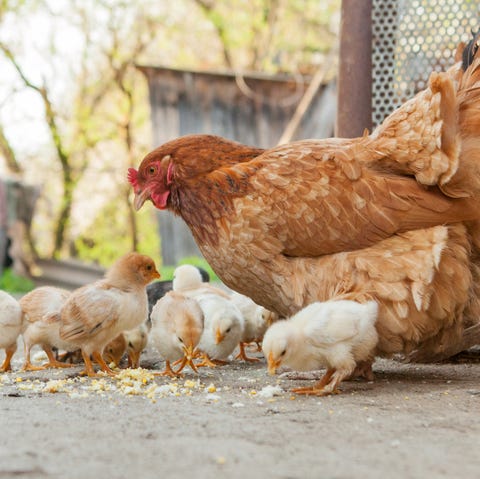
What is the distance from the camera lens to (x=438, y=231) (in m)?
3.45

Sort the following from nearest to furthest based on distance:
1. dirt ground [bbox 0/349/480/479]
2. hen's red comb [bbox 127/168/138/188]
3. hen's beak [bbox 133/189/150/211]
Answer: dirt ground [bbox 0/349/480/479] → hen's beak [bbox 133/189/150/211] → hen's red comb [bbox 127/168/138/188]

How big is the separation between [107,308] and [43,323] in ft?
1.86

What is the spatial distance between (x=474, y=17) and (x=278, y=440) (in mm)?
3859

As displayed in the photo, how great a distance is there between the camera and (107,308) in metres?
3.88

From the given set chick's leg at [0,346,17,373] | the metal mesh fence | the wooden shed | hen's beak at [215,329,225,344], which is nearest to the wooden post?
the metal mesh fence

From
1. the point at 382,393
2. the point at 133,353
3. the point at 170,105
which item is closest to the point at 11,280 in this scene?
the point at 170,105

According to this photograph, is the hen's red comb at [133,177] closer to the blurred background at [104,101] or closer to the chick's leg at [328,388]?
the chick's leg at [328,388]

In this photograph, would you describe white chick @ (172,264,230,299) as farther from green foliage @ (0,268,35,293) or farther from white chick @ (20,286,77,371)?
green foliage @ (0,268,35,293)

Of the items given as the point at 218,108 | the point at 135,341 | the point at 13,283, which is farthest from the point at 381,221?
the point at 13,283

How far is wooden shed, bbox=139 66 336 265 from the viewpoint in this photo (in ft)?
34.7

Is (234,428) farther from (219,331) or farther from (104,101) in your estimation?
(104,101)

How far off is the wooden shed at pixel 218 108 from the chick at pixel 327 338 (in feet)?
23.6

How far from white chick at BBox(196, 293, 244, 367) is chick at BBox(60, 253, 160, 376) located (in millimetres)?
464

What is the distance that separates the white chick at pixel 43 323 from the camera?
4191 millimetres
